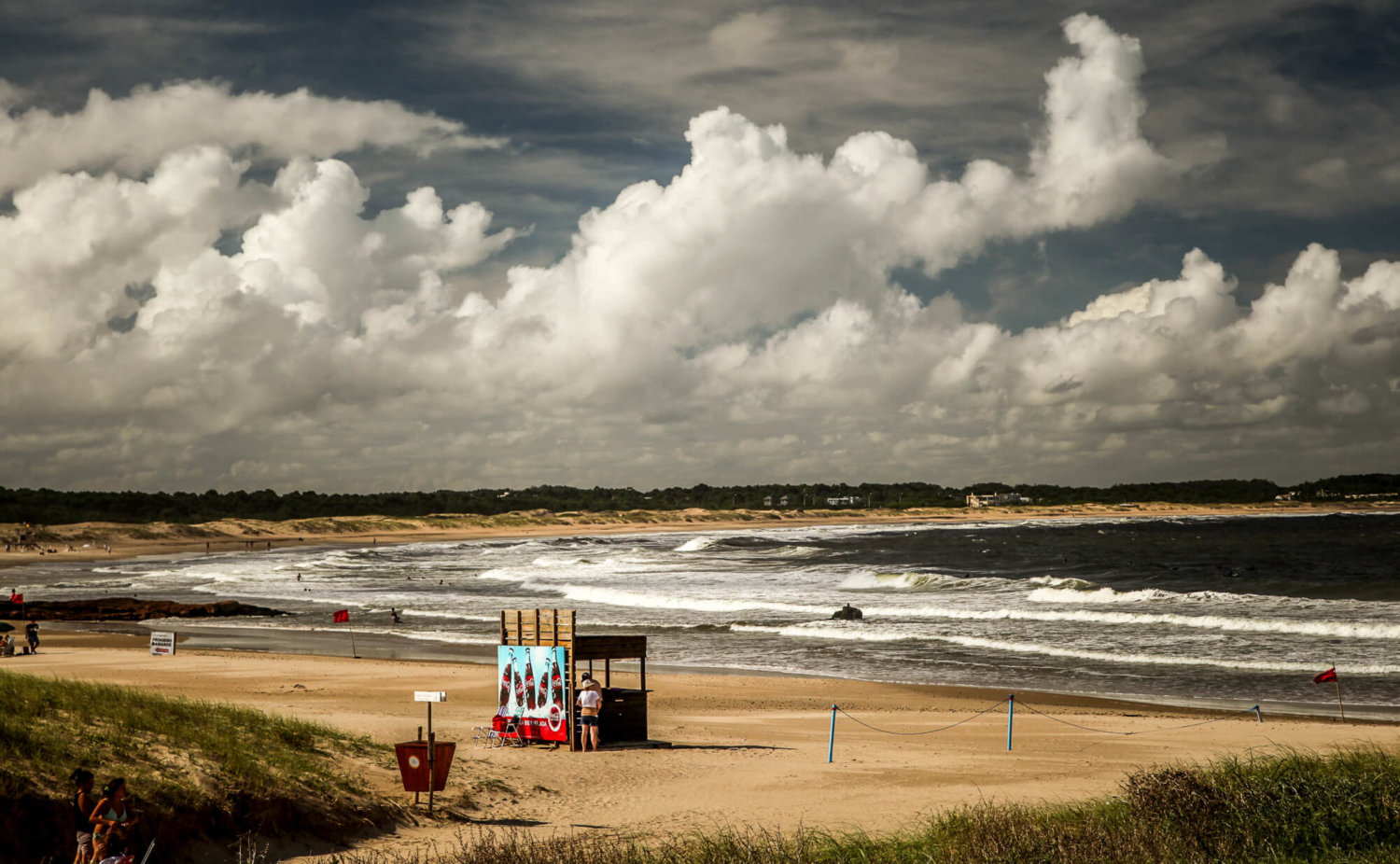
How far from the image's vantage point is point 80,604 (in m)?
48.9

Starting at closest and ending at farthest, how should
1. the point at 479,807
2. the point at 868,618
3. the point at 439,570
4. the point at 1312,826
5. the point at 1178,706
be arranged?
1. the point at 1312,826
2. the point at 479,807
3. the point at 1178,706
4. the point at 868,618
5. the point at 439,570

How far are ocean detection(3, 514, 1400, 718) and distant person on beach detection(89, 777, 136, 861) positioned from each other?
71.9 ft

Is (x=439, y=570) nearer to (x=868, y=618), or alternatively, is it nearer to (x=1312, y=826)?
(x=868, y=618)

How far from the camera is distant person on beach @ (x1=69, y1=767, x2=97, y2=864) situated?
9.59 m

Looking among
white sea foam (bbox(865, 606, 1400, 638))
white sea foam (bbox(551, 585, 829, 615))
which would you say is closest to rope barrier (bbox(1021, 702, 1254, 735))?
white sea foam (bbox(865, 606, 1400, 638))

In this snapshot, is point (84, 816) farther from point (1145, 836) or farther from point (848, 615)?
point (848, 615)

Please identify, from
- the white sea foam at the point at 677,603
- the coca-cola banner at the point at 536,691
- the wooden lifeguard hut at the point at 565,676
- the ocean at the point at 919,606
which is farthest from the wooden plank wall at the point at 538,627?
the white sea foam at the point at 677,603

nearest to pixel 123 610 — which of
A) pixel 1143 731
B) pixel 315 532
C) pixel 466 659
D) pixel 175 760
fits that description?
pixel 466 659

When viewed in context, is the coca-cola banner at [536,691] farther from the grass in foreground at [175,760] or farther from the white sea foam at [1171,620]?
the white sea foam at [1171,620]

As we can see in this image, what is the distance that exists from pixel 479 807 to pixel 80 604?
43512 mm

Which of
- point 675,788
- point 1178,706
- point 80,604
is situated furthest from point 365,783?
point 80,604

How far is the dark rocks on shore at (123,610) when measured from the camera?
46844 mm

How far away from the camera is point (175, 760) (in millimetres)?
12570

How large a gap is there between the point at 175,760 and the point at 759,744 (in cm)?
1042
